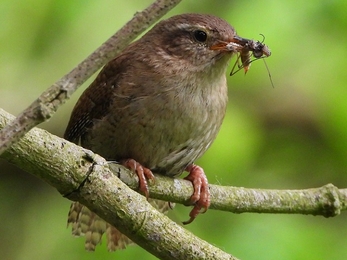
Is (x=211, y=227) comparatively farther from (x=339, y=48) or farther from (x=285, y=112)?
(x=285, y=112)

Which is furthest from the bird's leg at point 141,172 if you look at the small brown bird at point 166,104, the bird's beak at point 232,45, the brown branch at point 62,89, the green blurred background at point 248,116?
the brown branch at point 62,89

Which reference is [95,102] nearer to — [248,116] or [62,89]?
[248,116]

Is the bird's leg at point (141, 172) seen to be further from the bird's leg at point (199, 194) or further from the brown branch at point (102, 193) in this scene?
the brown branch at point (102, 193)

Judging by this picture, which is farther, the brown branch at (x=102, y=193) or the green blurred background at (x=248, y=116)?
the green blurred background at (x=248, y=116)

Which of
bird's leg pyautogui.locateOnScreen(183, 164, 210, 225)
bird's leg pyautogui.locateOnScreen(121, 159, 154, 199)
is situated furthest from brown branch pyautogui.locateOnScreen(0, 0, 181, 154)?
bird's leg pyautogui.locateOnScreen(183, 164, 210, 225)

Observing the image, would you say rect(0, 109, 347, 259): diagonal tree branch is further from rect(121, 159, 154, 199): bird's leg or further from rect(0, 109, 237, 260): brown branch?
rect(121, 159, 154, 199): bird's leg

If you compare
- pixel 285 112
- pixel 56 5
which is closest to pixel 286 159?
pixel 285 112
